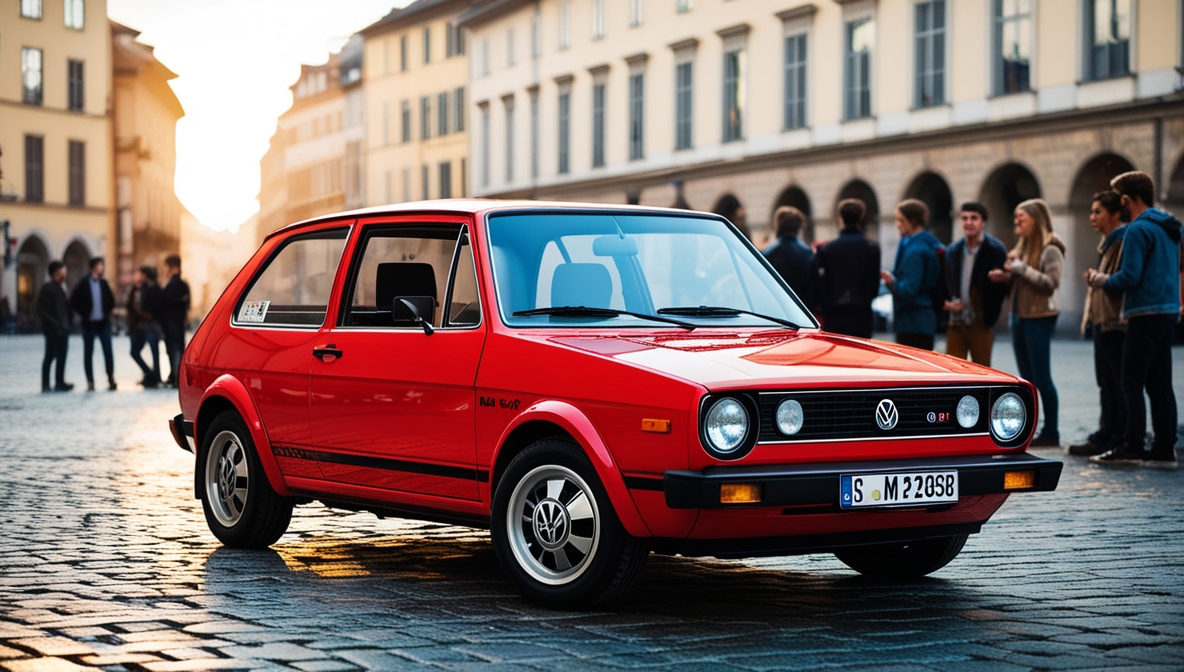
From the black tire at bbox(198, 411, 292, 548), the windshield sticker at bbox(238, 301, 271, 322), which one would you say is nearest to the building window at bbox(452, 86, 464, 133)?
the windshield sticker at bbox(238, 301, 271, 322)

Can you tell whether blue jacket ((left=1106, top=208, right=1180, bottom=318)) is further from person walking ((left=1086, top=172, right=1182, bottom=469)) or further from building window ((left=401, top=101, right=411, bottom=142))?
building window ((left=401, top=101, right=411, bottom=142))

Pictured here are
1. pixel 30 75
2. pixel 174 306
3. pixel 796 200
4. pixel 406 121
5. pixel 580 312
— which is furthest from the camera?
pixel 406 121

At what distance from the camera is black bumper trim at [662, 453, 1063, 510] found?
5.87m

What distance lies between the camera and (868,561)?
24.3 ft

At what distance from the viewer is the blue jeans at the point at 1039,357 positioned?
44.4ft

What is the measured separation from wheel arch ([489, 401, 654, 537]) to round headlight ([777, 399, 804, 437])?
59 centimetres

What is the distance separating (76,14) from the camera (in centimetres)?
7144

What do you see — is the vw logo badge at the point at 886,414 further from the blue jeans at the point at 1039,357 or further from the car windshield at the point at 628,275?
the blue jeans at the point at 1039,357

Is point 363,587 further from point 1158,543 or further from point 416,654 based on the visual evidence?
point 1158,543

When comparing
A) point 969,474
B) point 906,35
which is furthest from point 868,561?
point 906,35

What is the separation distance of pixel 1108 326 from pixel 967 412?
6.62m

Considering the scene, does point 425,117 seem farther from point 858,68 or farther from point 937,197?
point 937,197

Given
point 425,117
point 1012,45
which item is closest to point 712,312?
point 1012,45

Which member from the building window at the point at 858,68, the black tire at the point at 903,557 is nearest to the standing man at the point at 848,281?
the black tire at the point at 903,557
